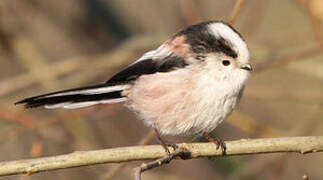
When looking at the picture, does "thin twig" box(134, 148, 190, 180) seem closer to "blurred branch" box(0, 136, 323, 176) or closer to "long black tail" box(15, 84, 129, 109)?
"blurred branch" box(0, 136, 323, 176)

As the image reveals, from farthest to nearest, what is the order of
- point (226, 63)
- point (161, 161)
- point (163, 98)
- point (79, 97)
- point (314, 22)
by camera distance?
point (314, 22) → point (79, 97) → point (163, 98) → point (226, 63) → point (161, 161)

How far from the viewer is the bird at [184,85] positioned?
3.39m

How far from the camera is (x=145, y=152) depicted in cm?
307

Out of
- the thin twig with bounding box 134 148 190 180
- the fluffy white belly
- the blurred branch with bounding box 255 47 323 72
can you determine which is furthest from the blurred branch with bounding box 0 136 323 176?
the blurred branch with bounding box 255 47 323 72

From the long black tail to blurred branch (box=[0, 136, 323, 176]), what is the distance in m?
0.63

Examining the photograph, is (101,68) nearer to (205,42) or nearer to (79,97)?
(79,97)

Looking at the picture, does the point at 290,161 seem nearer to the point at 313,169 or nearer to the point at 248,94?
the point at 313,169

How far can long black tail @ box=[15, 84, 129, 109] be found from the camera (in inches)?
140

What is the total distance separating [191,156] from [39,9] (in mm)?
2580

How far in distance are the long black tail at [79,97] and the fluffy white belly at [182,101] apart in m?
0.14

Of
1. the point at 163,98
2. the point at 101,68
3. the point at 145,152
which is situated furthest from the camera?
the point at 101,68

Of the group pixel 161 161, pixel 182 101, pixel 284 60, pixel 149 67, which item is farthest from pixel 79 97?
pixel 284 60

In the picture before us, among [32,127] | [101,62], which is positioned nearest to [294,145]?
[32,127]

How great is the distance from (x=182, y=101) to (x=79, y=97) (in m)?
0.61
